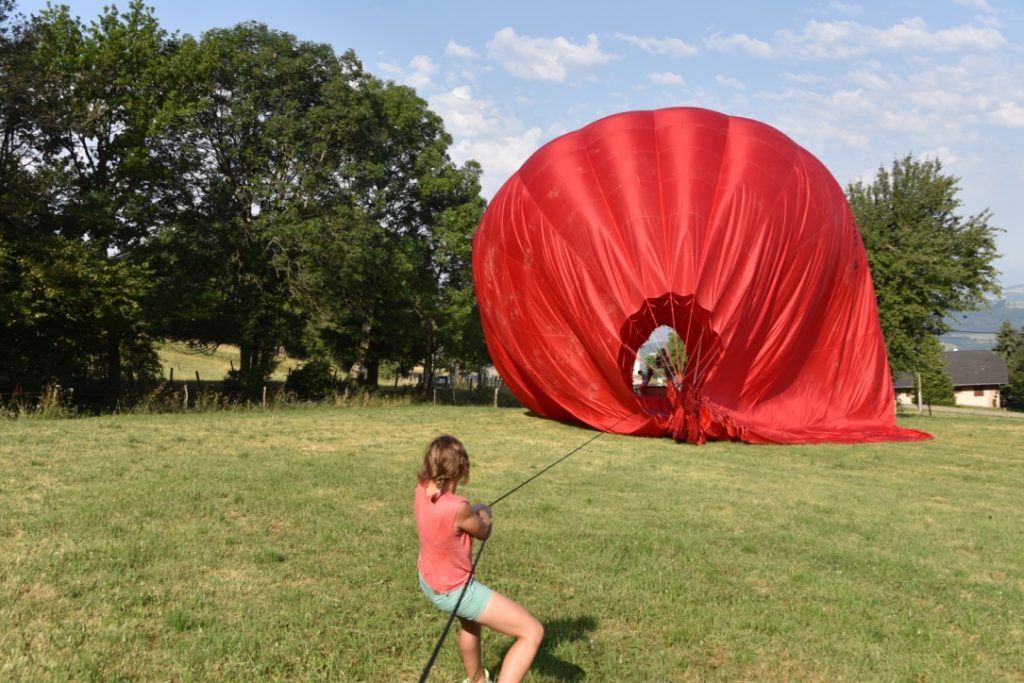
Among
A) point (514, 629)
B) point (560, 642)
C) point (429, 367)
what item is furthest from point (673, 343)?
point (429, 367)

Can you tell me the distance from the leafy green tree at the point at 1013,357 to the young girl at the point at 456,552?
8127 centimetres

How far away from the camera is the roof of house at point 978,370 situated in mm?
80875

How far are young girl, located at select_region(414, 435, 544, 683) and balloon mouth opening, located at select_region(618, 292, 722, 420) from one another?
9540mm

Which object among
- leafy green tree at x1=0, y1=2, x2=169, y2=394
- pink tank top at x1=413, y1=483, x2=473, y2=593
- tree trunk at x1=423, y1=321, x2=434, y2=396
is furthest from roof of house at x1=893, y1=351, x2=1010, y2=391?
pink tank top at x1=413, y1=483, x2=473, y2=593

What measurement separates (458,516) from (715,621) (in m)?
2.31

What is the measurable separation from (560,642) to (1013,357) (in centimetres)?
9992

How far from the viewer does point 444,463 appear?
3.59m

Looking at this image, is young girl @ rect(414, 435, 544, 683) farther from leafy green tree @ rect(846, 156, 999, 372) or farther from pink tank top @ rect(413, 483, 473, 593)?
leafy green tree @ rect(846, 156, 999, 372)

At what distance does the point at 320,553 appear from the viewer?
242 inches

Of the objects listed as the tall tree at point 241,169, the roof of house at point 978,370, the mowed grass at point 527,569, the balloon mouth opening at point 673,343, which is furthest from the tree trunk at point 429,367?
the roof of house at point 978,370

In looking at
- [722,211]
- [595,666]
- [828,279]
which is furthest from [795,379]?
[595,666]

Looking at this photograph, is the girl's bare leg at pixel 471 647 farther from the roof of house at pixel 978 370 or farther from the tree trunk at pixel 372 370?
the roof of house at pixel 978 370

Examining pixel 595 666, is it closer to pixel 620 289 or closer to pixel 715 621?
pixel 715 621

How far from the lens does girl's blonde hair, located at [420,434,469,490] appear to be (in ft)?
11.8
